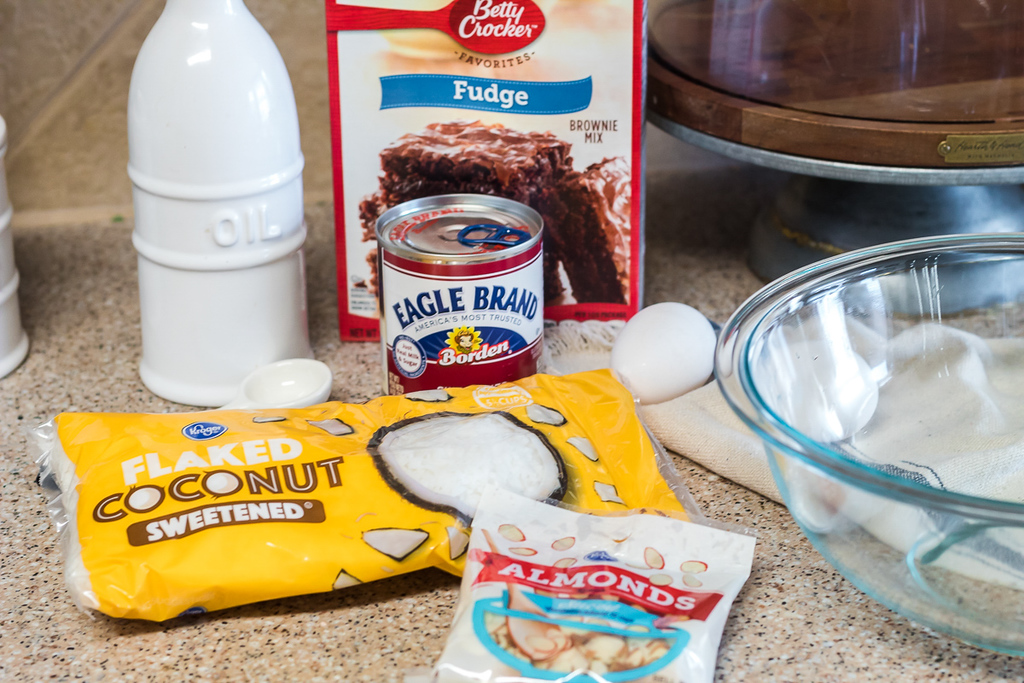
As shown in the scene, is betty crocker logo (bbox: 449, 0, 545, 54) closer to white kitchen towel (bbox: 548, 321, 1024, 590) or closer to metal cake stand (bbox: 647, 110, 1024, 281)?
metal cake stand (bbox: 647, 110, 1024, 281)

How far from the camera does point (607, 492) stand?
0.62m

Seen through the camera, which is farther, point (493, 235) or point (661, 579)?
point (493, 235)

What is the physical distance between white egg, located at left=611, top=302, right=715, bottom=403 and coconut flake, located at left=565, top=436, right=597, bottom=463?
3.7 inches

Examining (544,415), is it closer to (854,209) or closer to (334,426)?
(334,426)

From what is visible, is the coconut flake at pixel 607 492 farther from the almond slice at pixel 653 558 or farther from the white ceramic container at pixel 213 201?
the white ceramic container at pixel 213 201

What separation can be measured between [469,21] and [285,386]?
32 cm

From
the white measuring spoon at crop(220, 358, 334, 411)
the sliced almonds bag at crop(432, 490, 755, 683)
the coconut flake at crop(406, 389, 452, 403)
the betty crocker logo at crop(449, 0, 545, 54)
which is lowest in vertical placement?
the sliced almonds bag at crop(432, 490, 755, 683)

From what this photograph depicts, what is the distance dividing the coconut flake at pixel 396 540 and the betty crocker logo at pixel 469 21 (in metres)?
0.40

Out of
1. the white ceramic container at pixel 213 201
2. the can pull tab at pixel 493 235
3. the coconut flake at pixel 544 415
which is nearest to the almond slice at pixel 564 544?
the coconut flake at pixel 544 415

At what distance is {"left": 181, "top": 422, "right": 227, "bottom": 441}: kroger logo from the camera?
25.3 inches

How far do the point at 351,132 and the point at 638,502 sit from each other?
395mm

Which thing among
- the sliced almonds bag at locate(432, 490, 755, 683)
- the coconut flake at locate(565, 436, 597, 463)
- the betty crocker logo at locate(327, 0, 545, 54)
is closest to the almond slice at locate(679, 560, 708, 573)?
the sliced almonds bag at locate(432, 490, 755, 683)

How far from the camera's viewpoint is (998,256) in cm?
73

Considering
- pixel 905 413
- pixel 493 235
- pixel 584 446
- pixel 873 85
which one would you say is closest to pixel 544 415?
pixel 584 446
